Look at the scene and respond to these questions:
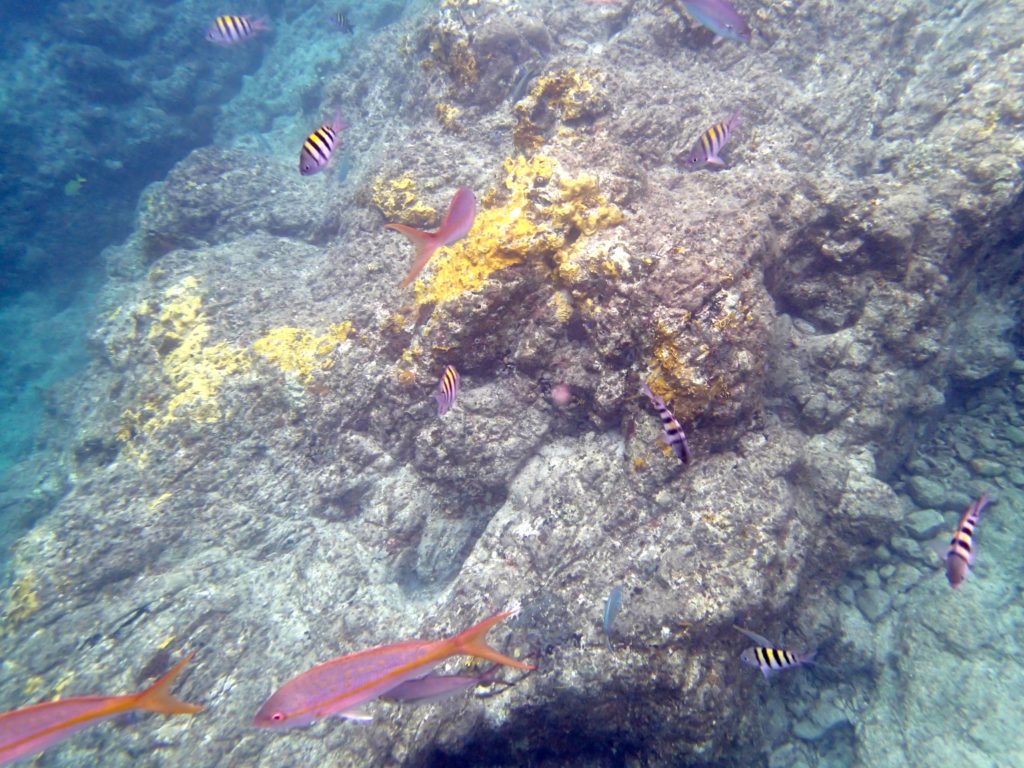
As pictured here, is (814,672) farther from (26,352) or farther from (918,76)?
(26,352)

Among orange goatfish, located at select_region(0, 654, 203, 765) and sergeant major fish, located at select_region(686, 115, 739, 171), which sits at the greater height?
sergeant major fish, located at select_region(686, 115, 739, 171)

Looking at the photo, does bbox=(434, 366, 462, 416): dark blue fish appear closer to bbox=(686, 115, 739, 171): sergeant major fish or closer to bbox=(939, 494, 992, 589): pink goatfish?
bbox=(686, 115, 739, 171): sergeant major fish

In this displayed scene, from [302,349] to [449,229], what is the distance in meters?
3.06

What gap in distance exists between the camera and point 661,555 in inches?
137

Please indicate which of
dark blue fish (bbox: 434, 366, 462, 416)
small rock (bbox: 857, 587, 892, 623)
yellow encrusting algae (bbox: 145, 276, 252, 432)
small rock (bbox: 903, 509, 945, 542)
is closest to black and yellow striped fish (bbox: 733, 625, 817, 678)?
small rock (bbox: 857, 587, 892, 623)

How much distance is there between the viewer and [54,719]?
6.63 ft

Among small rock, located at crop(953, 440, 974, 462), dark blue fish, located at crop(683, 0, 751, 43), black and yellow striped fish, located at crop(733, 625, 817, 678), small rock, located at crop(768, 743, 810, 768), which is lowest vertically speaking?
small rock, located at crop(768, 743, 810, 768)

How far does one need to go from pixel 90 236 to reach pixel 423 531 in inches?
544

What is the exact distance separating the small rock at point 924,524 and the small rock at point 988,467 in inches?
22.2

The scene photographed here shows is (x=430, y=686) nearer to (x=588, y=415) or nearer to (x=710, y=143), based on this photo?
(x=588, y=415)

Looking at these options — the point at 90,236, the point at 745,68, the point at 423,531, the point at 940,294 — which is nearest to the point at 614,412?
the point at 423,531

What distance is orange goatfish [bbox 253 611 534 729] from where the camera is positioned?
2133 mm

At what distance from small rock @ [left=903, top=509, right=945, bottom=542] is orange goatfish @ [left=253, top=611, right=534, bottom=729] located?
4.66 metres

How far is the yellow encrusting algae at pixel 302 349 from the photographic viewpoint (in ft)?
16.5
